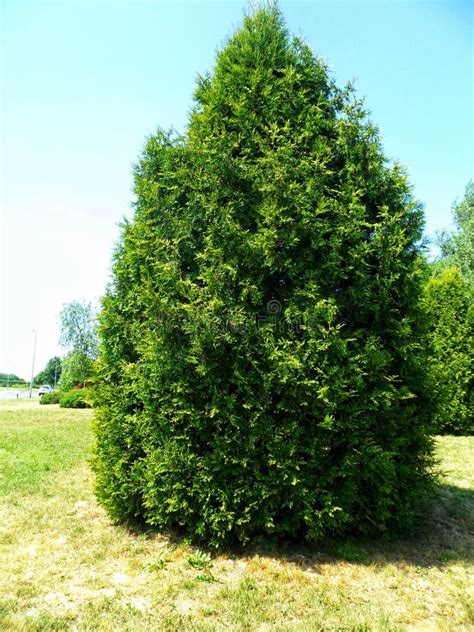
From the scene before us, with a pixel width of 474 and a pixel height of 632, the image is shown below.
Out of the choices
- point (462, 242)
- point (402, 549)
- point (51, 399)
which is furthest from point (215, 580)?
point (51, 399)

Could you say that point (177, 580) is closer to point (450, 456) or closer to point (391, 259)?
point (391, 259)

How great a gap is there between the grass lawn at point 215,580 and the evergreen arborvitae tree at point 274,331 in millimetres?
342

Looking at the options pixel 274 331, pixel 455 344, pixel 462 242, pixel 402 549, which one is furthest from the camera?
pixel 462 242

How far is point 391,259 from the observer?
4.80 metres

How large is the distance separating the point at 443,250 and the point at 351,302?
29.9 metres

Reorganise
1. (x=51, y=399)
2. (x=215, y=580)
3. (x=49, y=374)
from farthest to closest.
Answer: (x=49, y=374) < (x=51, y=399) < (x=215, y=580)

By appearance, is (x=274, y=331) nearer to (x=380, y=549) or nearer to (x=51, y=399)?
(x=380, y=549)

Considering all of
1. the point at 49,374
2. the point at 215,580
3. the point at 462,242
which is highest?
the point at 462,242

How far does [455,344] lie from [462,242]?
16.7 m

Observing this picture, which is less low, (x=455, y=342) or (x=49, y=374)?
(x=455, y=342)

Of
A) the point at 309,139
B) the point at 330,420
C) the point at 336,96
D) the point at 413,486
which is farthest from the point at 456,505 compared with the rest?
the point at 336,96

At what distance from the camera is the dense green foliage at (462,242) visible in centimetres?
2594

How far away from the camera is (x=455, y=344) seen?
43.1 ft

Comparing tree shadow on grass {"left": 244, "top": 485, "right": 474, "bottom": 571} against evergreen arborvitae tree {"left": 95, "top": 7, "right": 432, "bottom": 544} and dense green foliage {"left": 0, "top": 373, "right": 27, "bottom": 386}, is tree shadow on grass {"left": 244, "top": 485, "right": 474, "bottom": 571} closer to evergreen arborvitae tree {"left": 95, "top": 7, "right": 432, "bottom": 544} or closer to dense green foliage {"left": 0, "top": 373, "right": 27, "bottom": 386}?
evergreen arborvitae tree {"left": 95, "top": 7, "right": 432, "bottom": 544}
